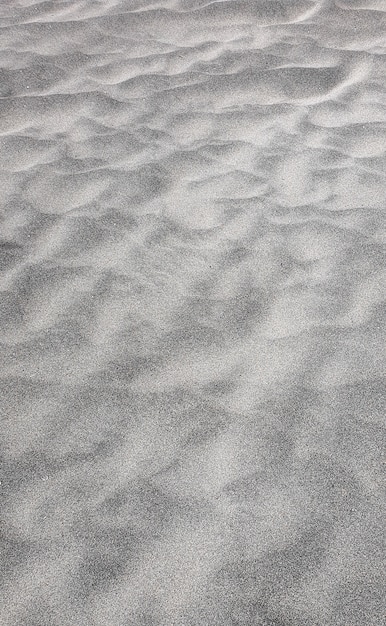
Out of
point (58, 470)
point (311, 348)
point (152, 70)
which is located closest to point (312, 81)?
point (152, 70)

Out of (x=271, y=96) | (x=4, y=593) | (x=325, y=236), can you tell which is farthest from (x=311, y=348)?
(x=271, y=96)

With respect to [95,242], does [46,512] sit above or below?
below

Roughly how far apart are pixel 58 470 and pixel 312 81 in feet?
8.80

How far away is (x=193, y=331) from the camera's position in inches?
95.7

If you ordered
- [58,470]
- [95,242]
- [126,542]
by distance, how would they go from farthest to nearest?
[95,242], [58,470], [126,542]

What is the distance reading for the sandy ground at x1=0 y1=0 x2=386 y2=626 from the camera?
1796 mm

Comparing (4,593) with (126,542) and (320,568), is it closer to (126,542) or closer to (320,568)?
(126,542)

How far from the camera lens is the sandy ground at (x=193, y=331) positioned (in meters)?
1.80

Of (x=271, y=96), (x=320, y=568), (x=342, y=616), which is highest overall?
(x=271, y=96)

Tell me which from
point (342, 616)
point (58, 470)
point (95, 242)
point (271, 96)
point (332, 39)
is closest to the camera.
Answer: point (342, 616)

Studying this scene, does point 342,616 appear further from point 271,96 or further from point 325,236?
point 271,96

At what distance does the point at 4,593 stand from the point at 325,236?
180 cm

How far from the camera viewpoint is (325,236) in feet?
9.21

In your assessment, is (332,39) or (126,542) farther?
(332,39)
